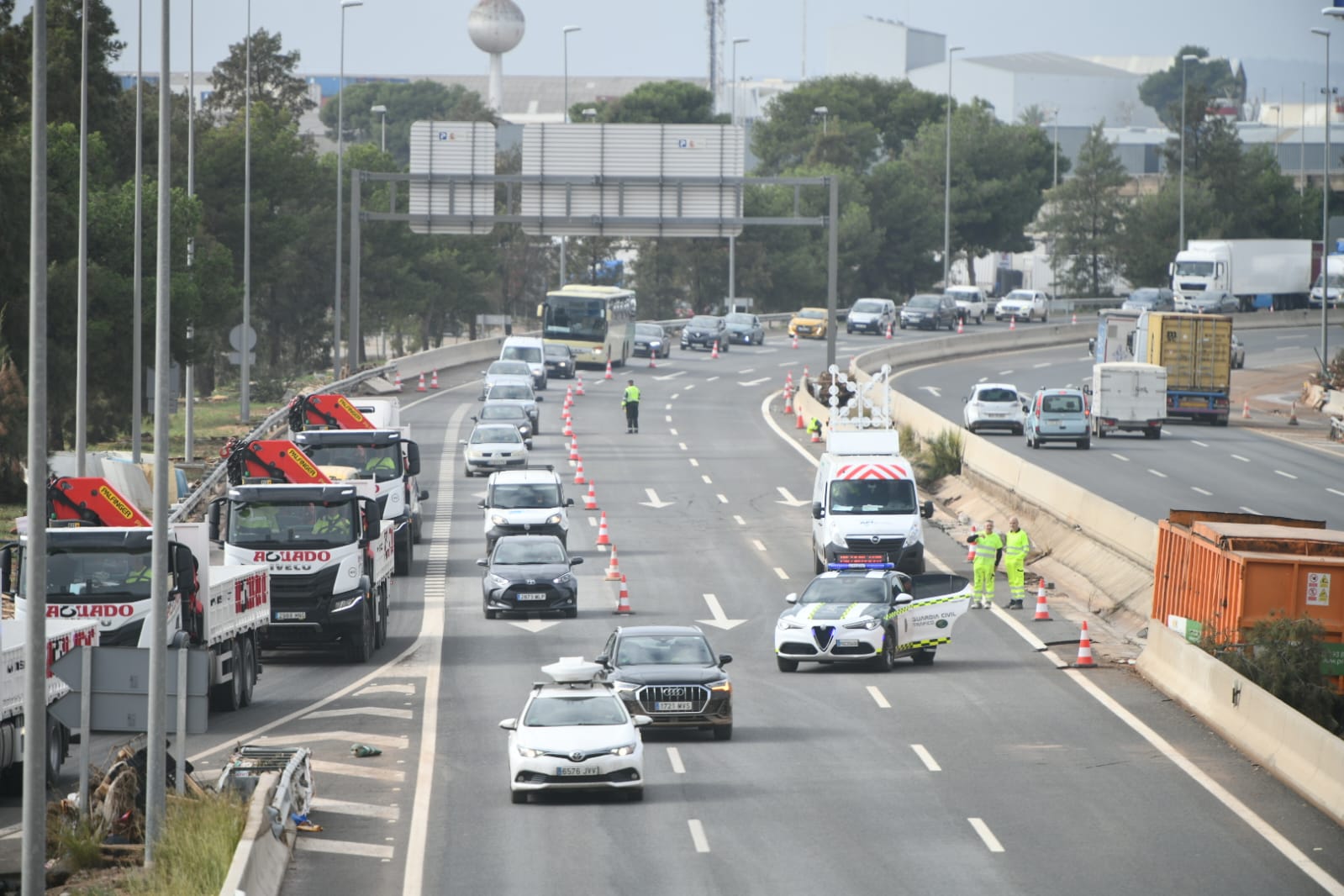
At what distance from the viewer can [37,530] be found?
15.8m

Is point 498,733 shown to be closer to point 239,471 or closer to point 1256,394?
point 239,471

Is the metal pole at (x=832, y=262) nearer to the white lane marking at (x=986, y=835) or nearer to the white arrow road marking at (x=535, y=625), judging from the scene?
the white arrow road marking at (x=535, y=625)

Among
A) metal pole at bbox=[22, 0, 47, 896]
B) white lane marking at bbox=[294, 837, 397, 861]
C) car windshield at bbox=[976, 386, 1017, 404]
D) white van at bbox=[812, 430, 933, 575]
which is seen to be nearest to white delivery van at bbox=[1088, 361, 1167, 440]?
car windshield at bbox=[976, 386, 1017, 404]

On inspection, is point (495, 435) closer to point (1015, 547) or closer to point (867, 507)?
point (867, 507)

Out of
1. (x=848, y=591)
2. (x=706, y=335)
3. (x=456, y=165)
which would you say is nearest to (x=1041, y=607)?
(x=848, y=591)

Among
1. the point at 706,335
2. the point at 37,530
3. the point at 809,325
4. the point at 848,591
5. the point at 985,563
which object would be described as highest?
the point at 809,325

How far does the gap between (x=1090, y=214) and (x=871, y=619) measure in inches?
4325

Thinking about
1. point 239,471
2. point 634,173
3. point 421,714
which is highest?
point 634,173

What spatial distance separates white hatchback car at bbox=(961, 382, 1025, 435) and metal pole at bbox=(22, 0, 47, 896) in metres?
47.1

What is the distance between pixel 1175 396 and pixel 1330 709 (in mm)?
42390

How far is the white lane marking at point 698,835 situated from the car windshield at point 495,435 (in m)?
33.5

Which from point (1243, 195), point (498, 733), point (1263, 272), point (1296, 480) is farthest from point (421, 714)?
point (1243, 195)

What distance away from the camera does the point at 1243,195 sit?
14075 cm

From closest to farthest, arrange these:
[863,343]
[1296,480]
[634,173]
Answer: [1296,480] → [634,173] → [863,343]
